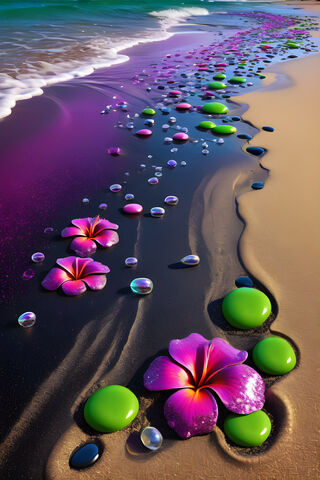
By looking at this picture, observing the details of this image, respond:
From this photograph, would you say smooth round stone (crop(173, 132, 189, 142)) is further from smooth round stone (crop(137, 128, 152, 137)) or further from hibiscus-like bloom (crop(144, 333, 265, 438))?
hibiscus-like bloom (crop(144, 333, 265, 438))

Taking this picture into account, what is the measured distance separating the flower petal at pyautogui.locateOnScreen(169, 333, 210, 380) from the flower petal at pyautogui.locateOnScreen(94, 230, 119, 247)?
29.0 inches

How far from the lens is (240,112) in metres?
3.69

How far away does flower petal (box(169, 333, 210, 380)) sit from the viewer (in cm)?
128

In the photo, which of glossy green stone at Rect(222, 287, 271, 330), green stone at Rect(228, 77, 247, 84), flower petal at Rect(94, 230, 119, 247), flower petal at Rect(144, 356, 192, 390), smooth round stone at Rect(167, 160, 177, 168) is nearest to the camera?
flower petal at Rect(144, 356, 192, 390)

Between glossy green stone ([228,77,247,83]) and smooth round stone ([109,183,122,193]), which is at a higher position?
glossy green stone ([228,77,247,83])

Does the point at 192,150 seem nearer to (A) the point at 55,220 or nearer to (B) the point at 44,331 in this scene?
(A) the point at 55,220

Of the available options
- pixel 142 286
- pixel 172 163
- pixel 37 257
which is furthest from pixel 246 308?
pixel 172 163

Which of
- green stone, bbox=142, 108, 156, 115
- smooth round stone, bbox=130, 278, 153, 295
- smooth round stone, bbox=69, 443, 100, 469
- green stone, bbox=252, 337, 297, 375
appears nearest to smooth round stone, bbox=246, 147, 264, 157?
green stone, bbox=142, 108, 156, 115

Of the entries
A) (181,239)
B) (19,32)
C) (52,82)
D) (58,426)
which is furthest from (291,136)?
(19,32)

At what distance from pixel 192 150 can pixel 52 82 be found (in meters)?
2.96

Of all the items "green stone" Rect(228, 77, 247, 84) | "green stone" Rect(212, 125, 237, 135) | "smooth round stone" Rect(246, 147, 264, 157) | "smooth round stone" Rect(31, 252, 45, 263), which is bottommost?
"smooth round stone" Rect(31, 252, 45, 263)

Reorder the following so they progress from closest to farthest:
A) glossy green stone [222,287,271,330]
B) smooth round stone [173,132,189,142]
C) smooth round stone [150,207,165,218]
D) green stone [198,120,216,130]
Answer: glossy green stone [222,287,271,330], smooth round stone [150,207,165,218], smooth round stone [173,132,189,142], green stone [198,120,216,130]

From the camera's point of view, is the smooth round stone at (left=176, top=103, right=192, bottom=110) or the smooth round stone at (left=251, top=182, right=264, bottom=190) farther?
the smooth round stone at (left=176, top=103, right=192, bottom=110)

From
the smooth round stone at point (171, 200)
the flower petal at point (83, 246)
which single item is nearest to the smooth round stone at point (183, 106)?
the smooth round stone at point (171, 200)
